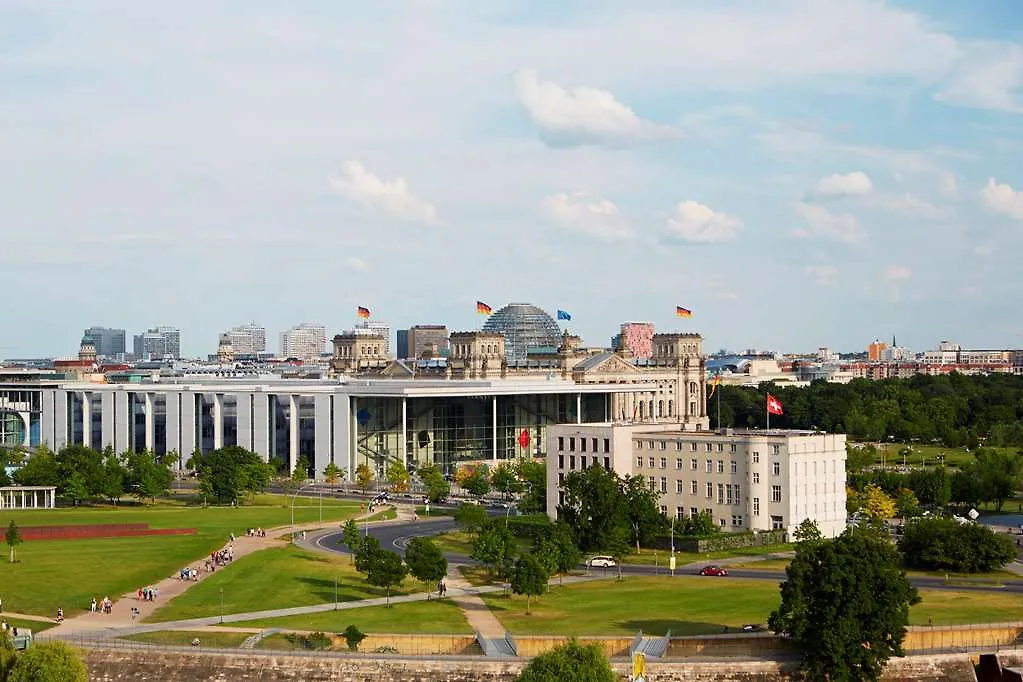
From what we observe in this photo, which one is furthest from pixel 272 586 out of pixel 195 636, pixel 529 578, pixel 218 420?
pixel 218 420

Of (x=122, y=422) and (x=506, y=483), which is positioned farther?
(x=122, y=422)

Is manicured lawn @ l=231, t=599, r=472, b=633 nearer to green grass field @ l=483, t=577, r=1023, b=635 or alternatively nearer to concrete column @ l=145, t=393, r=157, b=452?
green grass field @ l=483, t=577, r=1023, b=635

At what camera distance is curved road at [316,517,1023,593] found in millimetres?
84781

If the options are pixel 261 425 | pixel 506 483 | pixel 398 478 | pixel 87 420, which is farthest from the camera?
pixel 87 420

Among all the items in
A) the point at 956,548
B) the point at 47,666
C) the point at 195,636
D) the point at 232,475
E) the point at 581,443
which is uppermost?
the point at 581,443

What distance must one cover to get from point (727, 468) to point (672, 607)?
28643mm

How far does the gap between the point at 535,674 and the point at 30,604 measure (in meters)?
33.7

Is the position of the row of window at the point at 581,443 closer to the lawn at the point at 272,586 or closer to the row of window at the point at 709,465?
the row of window at the point at 709,465

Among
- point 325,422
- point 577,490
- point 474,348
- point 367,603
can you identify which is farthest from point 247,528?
point 474,348

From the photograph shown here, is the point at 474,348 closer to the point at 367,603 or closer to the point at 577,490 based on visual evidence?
the point at 577,490

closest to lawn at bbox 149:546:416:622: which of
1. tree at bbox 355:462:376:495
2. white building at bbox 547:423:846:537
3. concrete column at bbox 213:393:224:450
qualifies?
white building at bbox 547:423:846:537

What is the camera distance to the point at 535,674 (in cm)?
5703

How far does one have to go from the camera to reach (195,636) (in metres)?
69.6

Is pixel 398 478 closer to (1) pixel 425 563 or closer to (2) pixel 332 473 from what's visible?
(2) pixel 332 473
